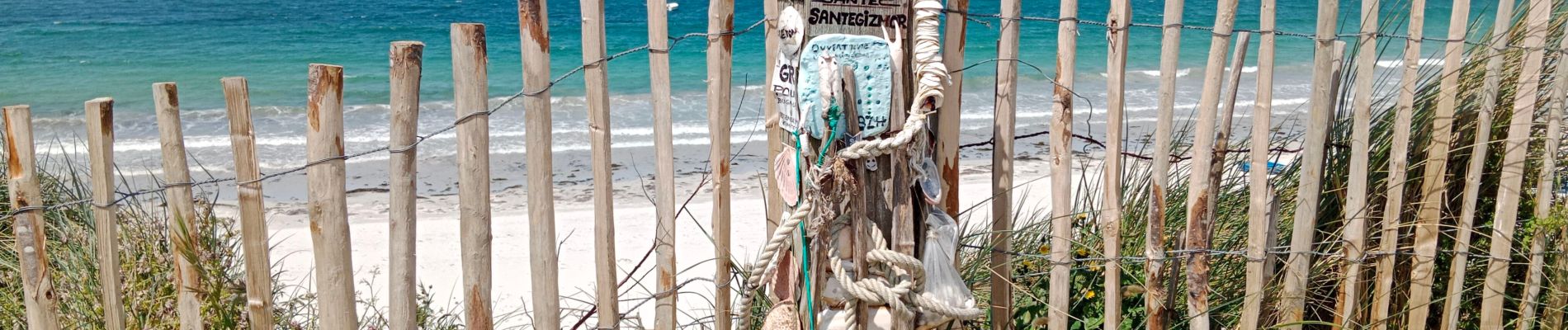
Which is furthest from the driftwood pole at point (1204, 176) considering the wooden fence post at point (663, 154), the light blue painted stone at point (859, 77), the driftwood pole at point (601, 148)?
the driftwood pole at point (601, 148)

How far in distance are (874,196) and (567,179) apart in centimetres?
615

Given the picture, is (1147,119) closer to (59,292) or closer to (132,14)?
(59,292)

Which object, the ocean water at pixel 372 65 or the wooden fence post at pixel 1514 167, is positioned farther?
the ocean water at pixel 372 65

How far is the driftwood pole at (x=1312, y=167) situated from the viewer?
219 cm

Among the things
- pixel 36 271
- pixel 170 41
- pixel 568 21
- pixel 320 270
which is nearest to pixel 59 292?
pixel 36 271

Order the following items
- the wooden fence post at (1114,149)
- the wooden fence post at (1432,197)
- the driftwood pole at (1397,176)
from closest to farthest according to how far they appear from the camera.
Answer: the wooden fence post at (1114,149)
the driftwood pole at (1397,176)
the wooden fence post at (1432,197)

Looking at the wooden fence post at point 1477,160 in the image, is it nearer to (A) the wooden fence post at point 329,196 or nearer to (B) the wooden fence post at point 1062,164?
(B) the wooden fence post at point 1062,164

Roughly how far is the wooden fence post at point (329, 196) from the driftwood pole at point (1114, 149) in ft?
5.08

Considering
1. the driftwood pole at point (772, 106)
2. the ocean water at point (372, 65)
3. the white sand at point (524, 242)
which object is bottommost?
the white sand at point (524, 242)

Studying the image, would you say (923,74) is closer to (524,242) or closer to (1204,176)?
(1204,176)

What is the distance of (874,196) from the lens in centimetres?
198

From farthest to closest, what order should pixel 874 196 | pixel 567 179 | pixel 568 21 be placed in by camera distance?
pixel 568 21 → pixel 567 179 → pixel 874 196

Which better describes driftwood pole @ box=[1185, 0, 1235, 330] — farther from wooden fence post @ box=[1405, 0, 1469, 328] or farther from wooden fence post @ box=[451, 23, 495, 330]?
wooden fence post @ box=[451, 23, 495, 330]

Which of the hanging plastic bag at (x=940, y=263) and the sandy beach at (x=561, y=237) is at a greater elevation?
the hanging plastic bag at (x=940, y=263)
